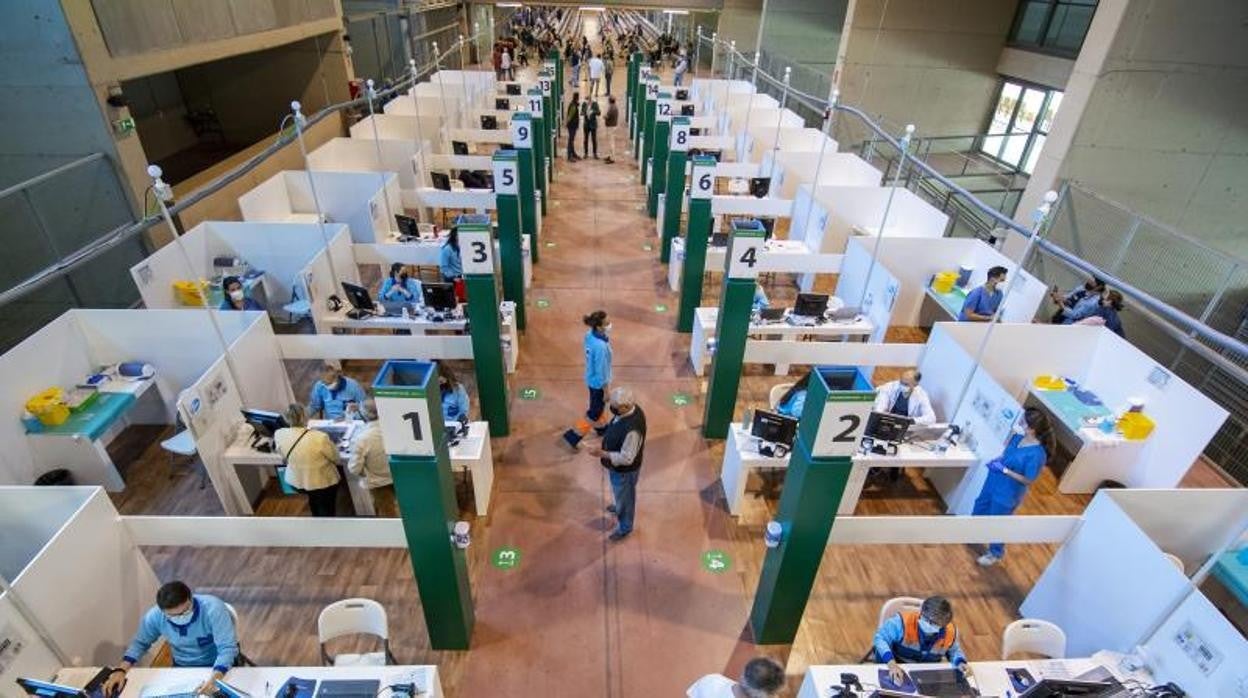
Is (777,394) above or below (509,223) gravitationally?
below

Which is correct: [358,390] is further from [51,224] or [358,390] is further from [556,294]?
[51,224]

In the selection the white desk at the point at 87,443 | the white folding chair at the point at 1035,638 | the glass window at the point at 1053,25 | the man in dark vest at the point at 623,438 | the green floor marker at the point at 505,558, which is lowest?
the green floor marker at the point at 505,558

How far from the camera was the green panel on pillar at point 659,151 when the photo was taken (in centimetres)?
1044

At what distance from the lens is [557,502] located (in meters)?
5.39

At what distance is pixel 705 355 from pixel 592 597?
3075mm

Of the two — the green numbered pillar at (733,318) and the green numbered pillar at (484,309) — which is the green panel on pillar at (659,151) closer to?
the green numbered pillar at (733,318)

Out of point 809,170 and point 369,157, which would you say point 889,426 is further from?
point 369,157

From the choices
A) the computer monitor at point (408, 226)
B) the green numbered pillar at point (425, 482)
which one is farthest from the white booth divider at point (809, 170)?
the green numbered pillar at point (425, 482)

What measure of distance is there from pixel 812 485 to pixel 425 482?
216 cm

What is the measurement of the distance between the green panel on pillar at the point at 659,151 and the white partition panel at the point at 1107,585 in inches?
296

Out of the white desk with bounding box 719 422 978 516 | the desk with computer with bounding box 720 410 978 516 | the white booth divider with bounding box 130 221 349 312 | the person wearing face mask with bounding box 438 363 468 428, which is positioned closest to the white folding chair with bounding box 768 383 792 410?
the desk with computer with bounding box 720 410 978 516

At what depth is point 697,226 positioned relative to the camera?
6.86 metres

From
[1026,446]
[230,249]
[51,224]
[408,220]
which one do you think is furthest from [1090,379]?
[51,224]

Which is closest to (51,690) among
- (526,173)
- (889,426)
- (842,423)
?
(842,423)
